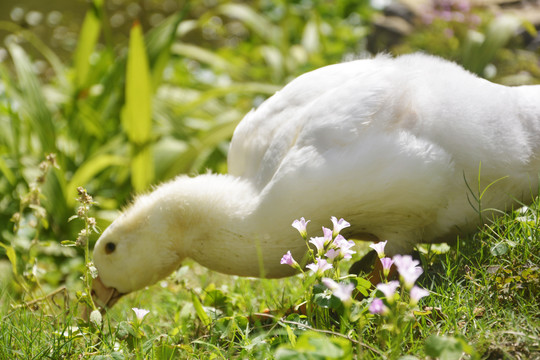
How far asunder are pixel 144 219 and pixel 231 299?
1.57 feet

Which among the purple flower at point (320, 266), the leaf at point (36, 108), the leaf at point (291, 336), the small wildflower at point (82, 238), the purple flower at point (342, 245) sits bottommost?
the leaf at point (36, 108)

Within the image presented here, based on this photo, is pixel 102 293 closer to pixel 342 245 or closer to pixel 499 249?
pixel 342 245

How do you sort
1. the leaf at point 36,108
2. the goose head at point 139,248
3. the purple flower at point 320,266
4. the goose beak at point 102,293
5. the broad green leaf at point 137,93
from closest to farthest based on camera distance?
the purple flower at point 320,266 < the goose head at point 139,248 < the goose beak at point 102,293 < the broad green leaf at point 137,93 < the leaf at point 36,108

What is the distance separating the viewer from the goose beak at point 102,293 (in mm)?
2664

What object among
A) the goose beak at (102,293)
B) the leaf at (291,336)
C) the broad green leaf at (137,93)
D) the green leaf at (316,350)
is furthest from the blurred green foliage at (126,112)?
the green leaf at (316,350)

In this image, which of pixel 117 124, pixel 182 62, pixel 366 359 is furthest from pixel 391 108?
pixel 182 62

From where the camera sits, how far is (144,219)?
2549 millimetres

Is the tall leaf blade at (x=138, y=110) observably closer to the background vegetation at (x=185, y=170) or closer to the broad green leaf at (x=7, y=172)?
the background vegetation at (x=185, y=170)

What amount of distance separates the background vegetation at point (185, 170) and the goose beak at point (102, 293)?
0.09 metres

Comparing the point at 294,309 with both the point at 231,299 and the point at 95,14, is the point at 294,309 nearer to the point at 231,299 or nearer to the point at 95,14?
the point at 231,299

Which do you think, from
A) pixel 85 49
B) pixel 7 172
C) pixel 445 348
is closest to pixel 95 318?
pixel 445 348

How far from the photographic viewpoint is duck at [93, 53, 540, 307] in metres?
2.12

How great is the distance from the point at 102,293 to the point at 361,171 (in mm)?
1278

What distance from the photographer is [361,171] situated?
2.09 meters
